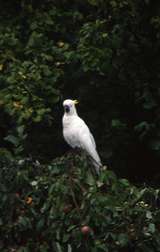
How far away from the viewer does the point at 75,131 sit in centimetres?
891

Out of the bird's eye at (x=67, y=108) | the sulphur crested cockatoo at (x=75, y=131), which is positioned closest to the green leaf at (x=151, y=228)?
the sulphur crested cockatoo at (x=75, y=131)

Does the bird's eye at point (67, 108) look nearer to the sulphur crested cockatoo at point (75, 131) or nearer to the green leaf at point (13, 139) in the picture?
the sulphur crested cockatoo at point (75, 131)

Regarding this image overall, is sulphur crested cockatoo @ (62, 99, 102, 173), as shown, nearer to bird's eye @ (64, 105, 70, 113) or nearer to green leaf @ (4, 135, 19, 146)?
bird's eye @ (64, 105, 70, 113)

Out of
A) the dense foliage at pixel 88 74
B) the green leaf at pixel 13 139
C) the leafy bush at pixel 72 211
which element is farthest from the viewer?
the dense foliage at pixel 88 74

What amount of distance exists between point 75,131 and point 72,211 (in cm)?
317

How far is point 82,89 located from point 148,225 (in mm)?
4096

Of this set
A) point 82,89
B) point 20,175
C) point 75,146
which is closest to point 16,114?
point 75,146

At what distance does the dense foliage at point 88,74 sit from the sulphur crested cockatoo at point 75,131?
16 cm

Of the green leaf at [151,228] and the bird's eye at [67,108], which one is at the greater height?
the bird's eye at [67,108]

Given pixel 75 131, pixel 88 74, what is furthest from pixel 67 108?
pixel 88 74

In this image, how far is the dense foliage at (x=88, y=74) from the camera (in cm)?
896

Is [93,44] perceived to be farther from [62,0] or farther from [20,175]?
[20,175]

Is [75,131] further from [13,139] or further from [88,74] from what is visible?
[13,139]

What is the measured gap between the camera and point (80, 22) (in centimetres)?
1010
